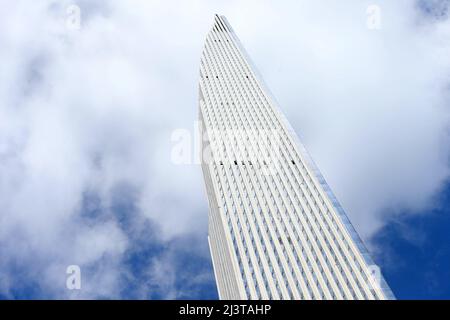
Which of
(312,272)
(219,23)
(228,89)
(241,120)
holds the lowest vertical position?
(312,272)

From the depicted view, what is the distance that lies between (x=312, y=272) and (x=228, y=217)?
18.5 meters

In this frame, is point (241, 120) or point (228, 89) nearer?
point (241, 120)

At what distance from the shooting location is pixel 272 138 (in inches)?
3649

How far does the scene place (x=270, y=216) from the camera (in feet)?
245

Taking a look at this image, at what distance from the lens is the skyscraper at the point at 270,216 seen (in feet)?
202

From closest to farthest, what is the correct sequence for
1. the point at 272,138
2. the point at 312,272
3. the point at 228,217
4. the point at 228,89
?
the point at 312,272, the point at 228,217, the point at 272,138, the point at 228,89

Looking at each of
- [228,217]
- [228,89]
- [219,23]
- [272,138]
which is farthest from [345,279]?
[219,23]

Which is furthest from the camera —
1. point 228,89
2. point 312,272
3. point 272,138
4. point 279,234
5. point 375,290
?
point 228,89

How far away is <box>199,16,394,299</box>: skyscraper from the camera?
61469mm
